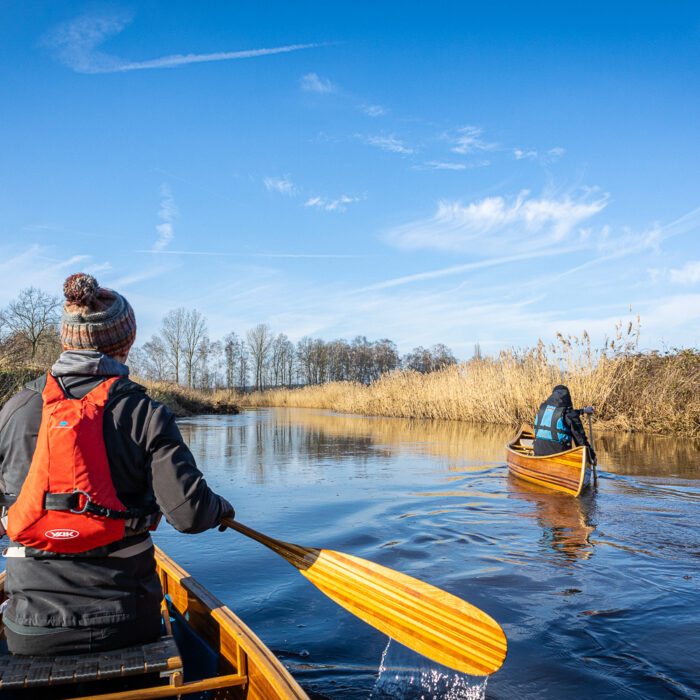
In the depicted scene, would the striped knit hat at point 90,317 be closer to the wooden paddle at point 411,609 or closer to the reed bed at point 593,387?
the wooden paddle at point 411,609

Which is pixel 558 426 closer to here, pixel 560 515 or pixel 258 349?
pixel 560 515

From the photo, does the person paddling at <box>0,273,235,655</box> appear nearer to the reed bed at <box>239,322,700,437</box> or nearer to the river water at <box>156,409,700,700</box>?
the river water at <box>156,409,700,700</box>

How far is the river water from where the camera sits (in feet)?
10.9

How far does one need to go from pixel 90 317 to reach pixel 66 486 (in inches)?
23.4

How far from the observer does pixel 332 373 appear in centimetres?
6731

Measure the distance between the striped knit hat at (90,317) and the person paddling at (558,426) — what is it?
7.63 meters

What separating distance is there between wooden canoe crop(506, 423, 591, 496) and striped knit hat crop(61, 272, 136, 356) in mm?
6930

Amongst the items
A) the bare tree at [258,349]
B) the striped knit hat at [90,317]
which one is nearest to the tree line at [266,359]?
the bare tree at [258,349]

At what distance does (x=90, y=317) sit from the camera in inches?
82.0

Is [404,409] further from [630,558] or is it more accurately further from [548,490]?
[630,558]

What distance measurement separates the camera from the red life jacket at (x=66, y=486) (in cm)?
187

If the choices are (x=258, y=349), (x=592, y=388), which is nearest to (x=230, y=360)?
(x=258, y=349)

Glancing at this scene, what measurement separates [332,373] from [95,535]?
215 feet

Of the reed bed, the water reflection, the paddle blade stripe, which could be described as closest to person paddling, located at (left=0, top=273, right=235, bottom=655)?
the paddle blade stripe
